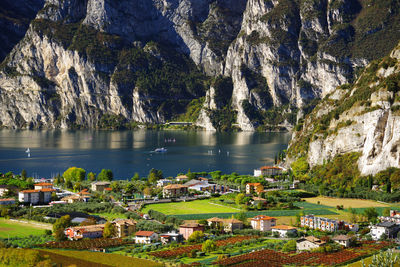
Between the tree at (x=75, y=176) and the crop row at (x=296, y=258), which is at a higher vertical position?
the tree at (x=75, y=176)

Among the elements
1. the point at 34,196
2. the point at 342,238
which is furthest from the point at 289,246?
the point at 34,196

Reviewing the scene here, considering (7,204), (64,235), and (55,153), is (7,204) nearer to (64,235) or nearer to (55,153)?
(64,235)

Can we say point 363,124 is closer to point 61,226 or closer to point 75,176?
point 75,176

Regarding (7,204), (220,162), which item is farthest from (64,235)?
(220,162)

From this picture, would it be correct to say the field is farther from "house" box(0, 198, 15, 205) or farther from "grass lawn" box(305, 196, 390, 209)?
"grass lawn" box(305, 196, 390, 209)

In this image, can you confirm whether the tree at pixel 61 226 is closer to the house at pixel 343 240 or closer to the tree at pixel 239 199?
the tree at pixel 239 199

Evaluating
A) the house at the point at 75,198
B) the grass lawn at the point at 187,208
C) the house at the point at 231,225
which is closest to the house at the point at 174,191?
the grass lawn at the point at 187,208
